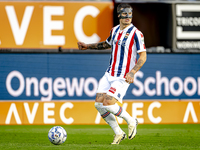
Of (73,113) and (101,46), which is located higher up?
(101,46)

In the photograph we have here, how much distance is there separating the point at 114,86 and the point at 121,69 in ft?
0.95

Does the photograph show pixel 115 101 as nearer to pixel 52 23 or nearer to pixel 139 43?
pixel 139 43

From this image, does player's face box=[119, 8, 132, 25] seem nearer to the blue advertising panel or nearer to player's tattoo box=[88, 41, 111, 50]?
player's tattoo box=[88, 41, 111, 50]

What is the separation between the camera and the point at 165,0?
48.6 feet

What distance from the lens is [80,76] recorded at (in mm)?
15070

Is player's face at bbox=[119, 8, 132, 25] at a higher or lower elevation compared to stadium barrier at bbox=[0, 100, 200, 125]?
higher

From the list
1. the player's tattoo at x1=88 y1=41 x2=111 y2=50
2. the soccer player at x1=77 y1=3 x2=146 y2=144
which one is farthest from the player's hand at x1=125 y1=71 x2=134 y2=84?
the player's tattoo at x1=88 y1=41 x2=111 y2=50

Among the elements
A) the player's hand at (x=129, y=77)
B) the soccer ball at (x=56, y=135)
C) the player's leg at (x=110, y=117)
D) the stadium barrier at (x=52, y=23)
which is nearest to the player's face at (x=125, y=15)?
the player's hand at (x=129, y=77)

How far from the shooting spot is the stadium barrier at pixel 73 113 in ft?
40.3

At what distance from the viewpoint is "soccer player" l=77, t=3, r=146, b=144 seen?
673 cm

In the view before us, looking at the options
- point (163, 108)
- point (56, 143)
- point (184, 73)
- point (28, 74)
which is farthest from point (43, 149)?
point (184, 73)

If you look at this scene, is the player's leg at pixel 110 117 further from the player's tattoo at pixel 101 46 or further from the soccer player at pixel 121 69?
the player's tattoo at pixel 101 46

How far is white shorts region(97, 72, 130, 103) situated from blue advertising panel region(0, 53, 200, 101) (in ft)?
26.1

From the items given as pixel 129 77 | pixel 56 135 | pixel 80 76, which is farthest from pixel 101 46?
pixel 80 76
